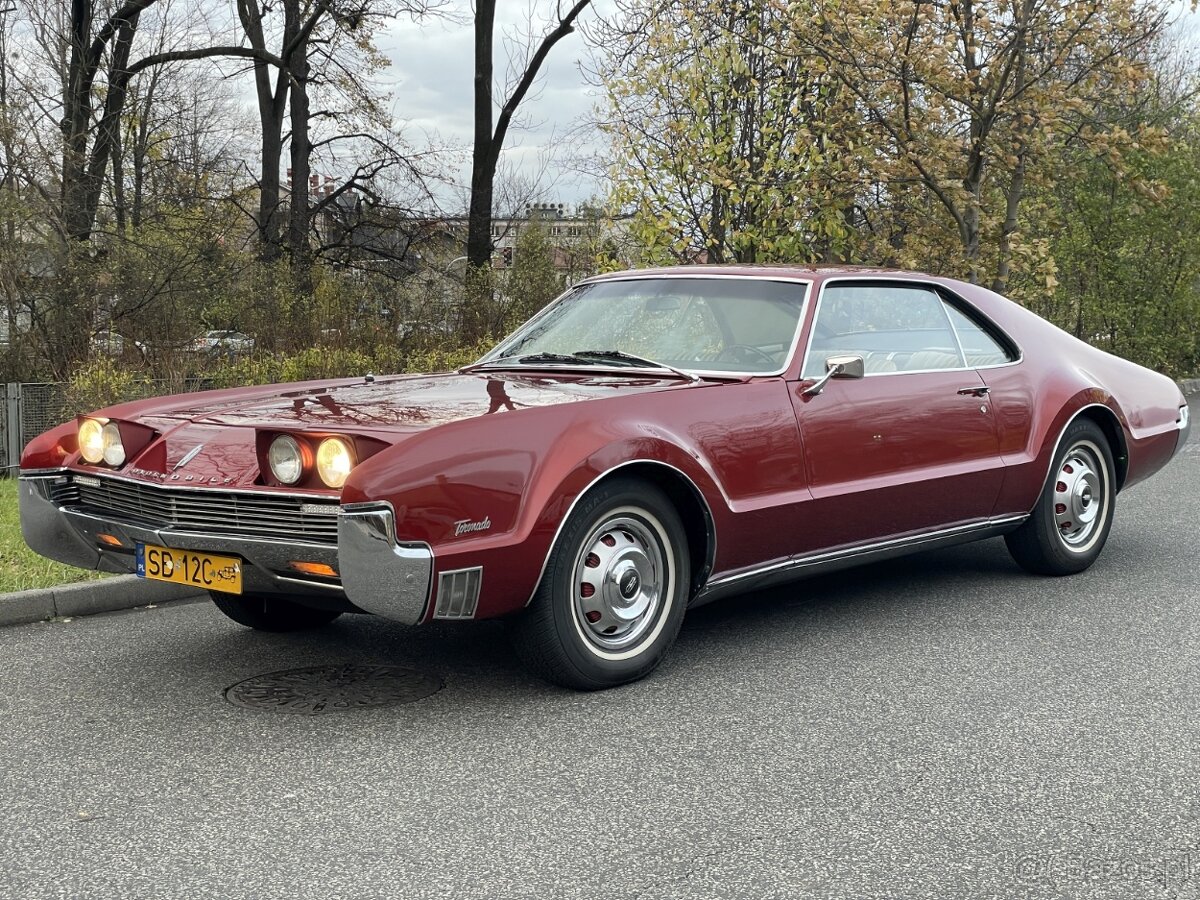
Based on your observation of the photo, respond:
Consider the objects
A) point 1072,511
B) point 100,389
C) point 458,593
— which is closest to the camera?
point 458,593

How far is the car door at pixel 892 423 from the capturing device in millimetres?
4969

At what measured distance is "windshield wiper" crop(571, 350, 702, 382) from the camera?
490 centimetres

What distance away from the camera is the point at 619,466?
4.20 meters

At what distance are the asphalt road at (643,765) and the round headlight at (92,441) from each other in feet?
2.58

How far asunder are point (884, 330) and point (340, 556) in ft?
9.01

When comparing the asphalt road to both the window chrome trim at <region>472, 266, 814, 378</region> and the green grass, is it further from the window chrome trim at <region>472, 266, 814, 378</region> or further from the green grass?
the window chrome trim at <region>472, 266, 814, 378</region>

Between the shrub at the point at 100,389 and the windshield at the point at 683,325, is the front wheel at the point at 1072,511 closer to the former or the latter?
the windshield at the point at 683,325

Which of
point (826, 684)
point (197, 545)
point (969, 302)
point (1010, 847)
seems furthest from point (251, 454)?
point (969, 302)

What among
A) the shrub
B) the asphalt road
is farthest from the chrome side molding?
the shrub

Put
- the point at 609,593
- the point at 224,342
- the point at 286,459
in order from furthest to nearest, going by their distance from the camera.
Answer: the point at 224,342
the point at 609,593
the point at 286,459

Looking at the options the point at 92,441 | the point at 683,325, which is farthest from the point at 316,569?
the point at 683,325

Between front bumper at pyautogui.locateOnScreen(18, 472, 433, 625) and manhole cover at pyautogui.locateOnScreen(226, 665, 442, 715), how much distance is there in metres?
0.42

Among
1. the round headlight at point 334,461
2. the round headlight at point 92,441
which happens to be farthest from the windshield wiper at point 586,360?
the round headlight at point 92,441

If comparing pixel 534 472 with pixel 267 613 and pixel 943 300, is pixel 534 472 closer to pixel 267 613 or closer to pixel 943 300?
pixel 267 613
